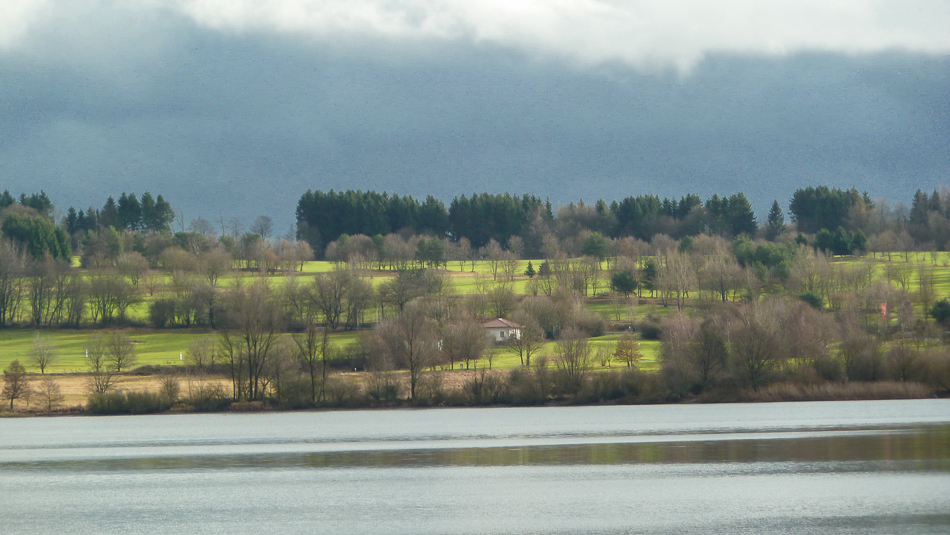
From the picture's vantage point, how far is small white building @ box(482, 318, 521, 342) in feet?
331

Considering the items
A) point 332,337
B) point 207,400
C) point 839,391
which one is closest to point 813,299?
point 839,391

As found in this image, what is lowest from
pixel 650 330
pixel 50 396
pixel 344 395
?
pixel 344 395

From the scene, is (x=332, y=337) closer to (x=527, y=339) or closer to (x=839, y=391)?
(x=527, y=339)

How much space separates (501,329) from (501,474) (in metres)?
65.9

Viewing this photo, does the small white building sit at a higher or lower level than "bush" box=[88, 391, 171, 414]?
higher

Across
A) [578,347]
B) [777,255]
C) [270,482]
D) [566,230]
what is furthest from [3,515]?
[566,230]

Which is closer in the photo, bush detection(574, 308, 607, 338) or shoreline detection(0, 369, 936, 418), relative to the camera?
shoreline detection(0, 369, 936, 418)

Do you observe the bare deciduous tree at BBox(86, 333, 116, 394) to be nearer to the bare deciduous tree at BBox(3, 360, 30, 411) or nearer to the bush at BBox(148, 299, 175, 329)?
the bare deciduous tree at BBox(3, 360, 30, 411)

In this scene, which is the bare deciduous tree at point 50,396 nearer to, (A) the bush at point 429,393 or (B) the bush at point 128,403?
(B) the bush at point 128,403

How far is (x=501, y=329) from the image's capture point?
10431 centimetres

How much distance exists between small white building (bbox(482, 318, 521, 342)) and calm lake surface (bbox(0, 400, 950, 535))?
3890cm

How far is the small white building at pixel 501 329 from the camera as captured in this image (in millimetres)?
100963

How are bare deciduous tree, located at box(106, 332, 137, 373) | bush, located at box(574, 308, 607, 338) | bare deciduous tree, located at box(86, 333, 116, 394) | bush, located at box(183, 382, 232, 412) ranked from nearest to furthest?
1. bush, located at box(183, 382, 232, 412)
2. bare deciduous tree, located at box(86, 333, 116, 394)
3. bare deciduous tree, located at box(106, 332, 137, 373)
4. bush, located at box(574, 308, 607, 338)

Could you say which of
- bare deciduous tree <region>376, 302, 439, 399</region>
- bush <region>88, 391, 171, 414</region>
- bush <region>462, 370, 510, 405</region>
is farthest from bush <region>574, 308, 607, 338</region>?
bush <region>88, 391, 171, 414</region>
